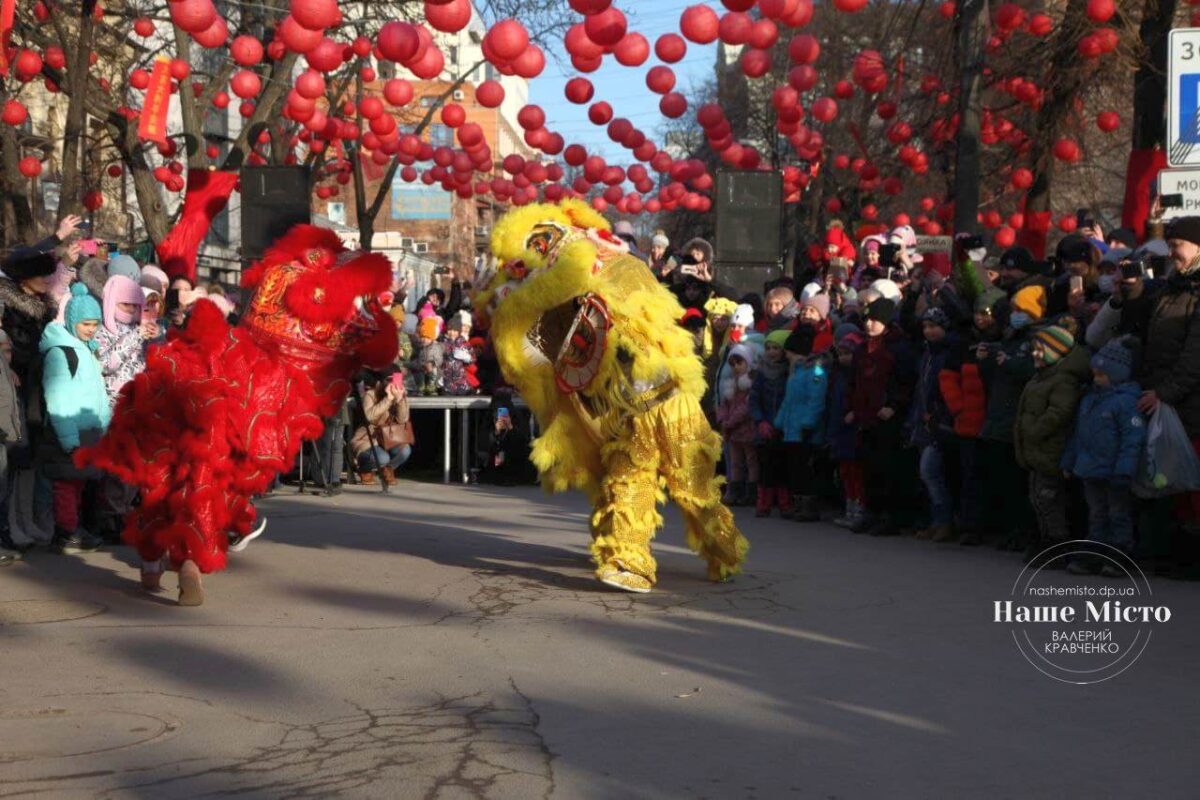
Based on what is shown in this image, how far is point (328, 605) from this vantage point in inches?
325

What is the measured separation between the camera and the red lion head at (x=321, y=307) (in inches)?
332

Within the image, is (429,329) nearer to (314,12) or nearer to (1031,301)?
(314,12)

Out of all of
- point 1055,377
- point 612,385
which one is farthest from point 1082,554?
point 612,385

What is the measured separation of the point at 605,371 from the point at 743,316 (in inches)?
217

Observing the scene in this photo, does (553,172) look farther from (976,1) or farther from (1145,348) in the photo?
(1145,348)

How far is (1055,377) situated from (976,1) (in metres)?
7.79

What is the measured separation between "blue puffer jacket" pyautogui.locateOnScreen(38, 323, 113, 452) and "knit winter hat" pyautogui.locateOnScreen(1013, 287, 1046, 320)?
6133mm

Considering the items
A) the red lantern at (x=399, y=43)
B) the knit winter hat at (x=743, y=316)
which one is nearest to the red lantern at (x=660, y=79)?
the knit winter hat at (x=743, y=316)

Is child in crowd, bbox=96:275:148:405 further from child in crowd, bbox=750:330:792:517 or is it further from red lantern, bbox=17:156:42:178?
red lantern, bbox=17:156:42:178

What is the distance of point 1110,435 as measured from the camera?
30.5 feet

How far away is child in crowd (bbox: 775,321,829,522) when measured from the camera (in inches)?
496

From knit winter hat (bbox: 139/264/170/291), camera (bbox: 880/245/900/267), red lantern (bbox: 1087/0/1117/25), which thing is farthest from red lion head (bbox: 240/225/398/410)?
red lantern (bbox: 1087/0/1117/25)

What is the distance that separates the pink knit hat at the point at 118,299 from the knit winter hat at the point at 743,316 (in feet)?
18.0

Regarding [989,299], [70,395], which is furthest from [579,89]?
[70,395]
